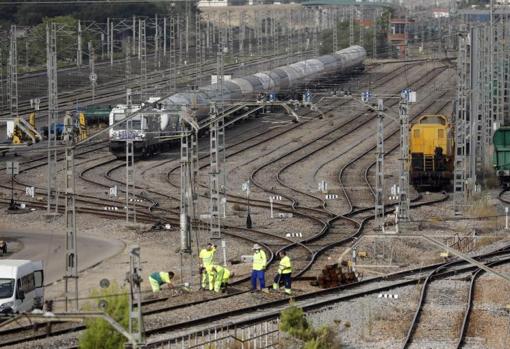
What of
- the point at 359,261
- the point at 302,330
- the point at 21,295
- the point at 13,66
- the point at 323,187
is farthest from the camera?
the point at 13,66

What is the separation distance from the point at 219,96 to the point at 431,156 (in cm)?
706

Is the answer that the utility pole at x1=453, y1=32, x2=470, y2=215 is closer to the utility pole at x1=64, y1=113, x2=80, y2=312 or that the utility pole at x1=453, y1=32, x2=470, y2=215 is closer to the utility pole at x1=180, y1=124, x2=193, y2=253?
the utility pole at x1=180, y1=124, x2=193, y2=253

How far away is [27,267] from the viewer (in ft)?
76.4

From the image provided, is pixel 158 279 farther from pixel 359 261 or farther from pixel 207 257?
pixel 359 261

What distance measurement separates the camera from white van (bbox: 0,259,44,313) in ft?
73.7

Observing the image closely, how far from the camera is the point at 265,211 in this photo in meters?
37.9

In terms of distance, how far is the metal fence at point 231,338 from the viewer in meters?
19.0

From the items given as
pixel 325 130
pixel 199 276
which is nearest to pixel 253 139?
pixel 325 130

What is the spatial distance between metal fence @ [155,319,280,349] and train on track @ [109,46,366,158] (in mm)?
5395

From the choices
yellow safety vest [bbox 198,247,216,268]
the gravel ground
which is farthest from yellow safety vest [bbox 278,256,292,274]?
yellow safety vest [bbox 198,247,216,268]

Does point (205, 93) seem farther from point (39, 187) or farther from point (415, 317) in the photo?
point (415, 317)

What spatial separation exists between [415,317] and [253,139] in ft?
115

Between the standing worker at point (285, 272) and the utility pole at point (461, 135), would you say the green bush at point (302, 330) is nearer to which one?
the standing worker at point (285, 272)

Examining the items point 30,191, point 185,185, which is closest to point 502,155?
point 30,191
